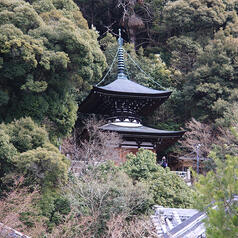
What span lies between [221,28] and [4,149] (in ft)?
55.4

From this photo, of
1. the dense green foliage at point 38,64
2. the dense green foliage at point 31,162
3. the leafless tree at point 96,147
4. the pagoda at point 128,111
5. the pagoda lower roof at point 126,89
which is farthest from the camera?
the pagoda lower roof at point 126,89

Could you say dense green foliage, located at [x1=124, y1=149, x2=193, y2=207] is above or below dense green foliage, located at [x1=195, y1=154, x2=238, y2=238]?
below

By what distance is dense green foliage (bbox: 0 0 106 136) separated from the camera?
43.9ft

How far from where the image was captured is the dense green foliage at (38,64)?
526 inches

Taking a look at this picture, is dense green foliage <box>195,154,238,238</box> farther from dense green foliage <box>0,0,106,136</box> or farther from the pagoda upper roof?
the pagoda upper roof

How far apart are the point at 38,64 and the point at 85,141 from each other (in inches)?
163

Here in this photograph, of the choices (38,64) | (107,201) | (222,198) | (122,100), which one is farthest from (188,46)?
(222,198)

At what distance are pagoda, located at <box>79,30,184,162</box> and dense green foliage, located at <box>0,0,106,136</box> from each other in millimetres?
3600

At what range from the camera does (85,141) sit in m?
16.9

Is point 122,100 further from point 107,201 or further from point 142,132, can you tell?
point 107,201

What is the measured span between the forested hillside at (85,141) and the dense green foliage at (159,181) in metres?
0.03

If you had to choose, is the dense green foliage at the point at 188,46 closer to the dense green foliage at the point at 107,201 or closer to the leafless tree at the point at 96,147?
the leafless tree at the point at 96,147

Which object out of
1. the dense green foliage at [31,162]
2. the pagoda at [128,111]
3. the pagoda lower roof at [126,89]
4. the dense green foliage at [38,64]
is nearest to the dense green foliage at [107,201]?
the dense green foliage at [31,162]

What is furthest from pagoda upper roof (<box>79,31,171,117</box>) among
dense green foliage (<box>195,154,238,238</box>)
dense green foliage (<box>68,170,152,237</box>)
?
dense green foliage (<box>195,154,238,238</box>)
